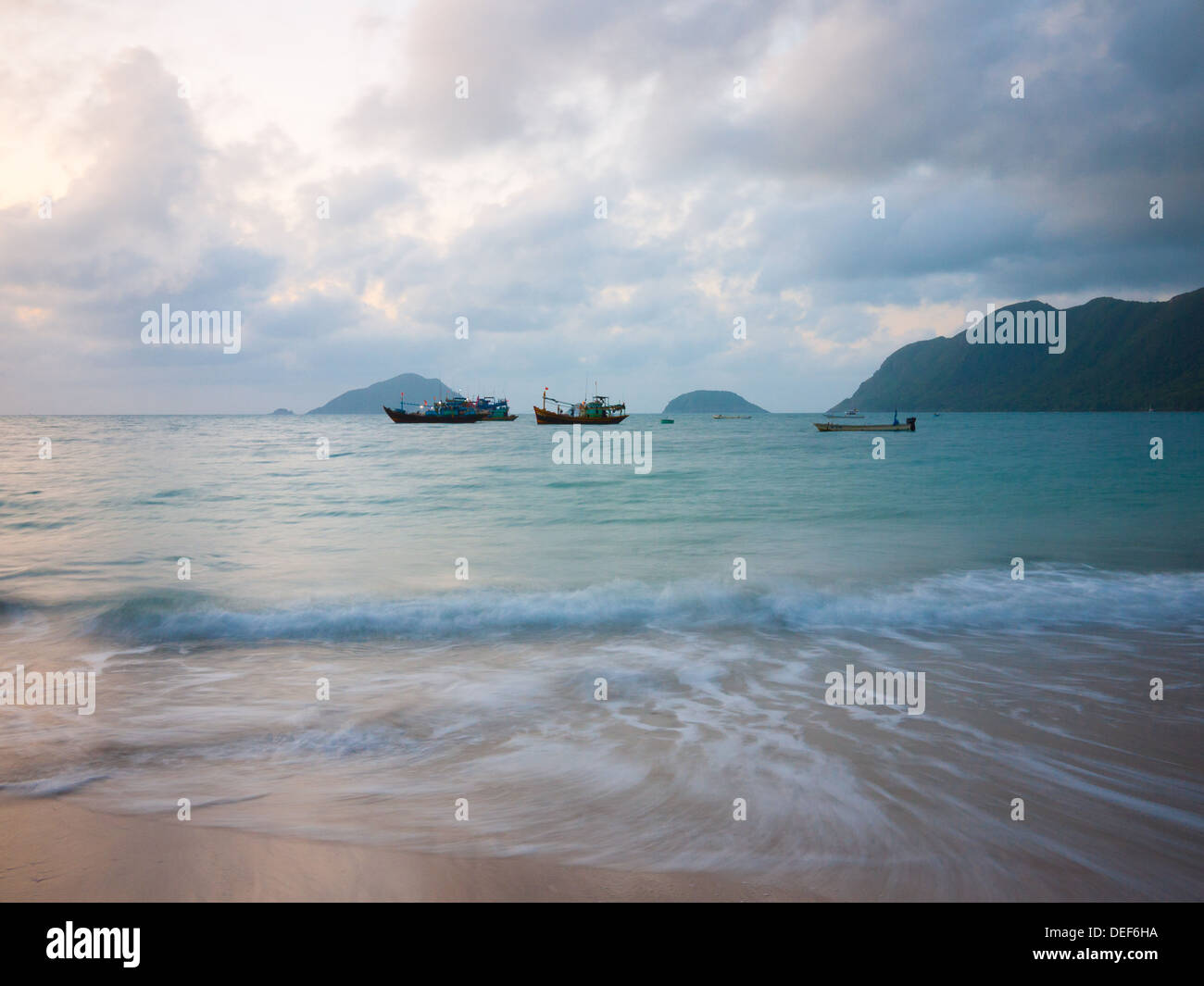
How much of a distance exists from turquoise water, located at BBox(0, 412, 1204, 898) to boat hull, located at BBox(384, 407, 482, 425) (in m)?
126

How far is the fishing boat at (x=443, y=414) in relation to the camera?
475 feet

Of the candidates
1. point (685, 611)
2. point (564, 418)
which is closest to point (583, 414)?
point (564, 418)

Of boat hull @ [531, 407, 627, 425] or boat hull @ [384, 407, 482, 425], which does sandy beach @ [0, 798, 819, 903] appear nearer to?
boat hull @ [531, 407, 627, 425]

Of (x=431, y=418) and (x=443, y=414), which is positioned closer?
(x=443, y=414)

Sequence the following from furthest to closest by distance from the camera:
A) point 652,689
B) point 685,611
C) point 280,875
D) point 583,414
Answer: point 583,414
point 685,611
point 652,689
point 280,875

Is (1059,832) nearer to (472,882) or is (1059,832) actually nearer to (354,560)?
(472,882)

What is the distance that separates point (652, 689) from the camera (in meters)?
7.82

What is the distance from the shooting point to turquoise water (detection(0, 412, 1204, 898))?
4.61 meters

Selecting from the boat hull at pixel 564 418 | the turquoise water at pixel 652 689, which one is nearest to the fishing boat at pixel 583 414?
the boat hull at pixel 564 418

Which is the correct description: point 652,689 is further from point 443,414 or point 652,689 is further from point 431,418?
point 431,418

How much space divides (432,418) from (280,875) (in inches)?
5862

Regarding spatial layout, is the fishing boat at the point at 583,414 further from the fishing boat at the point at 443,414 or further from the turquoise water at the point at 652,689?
the turquoise water at the point at 652,689

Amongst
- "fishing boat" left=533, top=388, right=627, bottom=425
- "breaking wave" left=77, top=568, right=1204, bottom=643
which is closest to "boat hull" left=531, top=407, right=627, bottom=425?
"fishing boat" left=533, top=388, right=627, bottom=425
